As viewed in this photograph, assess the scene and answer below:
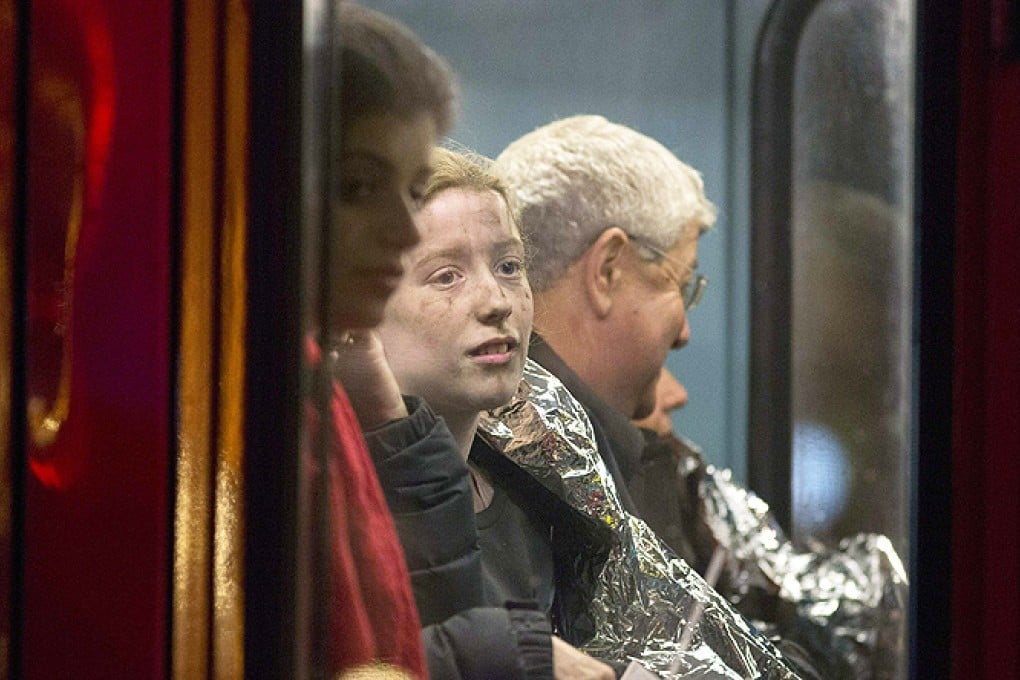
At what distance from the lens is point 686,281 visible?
0.97m

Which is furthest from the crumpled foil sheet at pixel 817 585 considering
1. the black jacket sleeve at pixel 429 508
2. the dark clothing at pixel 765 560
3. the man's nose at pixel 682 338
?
the black jacket sleeve at pixel 429 508

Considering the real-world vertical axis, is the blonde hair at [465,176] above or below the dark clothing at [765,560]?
above

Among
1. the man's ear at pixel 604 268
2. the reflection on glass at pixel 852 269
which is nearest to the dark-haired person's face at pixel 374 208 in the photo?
the man's ear at pixel 604 268

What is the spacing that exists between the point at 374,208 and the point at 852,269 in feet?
1.53

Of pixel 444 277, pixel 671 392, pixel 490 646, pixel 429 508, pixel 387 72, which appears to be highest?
pixel 387 72

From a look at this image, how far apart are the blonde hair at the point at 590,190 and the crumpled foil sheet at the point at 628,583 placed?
13 cm

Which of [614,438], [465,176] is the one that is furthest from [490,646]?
[465,176]

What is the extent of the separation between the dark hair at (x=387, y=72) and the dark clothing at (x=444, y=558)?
270 mm

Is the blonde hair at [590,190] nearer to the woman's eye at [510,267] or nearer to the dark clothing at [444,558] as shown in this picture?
the woman's eye at [510,267]

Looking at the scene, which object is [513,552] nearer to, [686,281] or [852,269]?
[686,281]

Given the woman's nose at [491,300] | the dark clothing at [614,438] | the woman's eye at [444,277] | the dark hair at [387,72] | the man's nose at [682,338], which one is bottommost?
the dark clothing at [614,438]

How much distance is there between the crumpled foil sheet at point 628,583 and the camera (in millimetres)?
958

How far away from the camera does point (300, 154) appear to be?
2.90ft

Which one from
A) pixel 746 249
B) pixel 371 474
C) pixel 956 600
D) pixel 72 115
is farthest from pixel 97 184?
pixel 956 600
